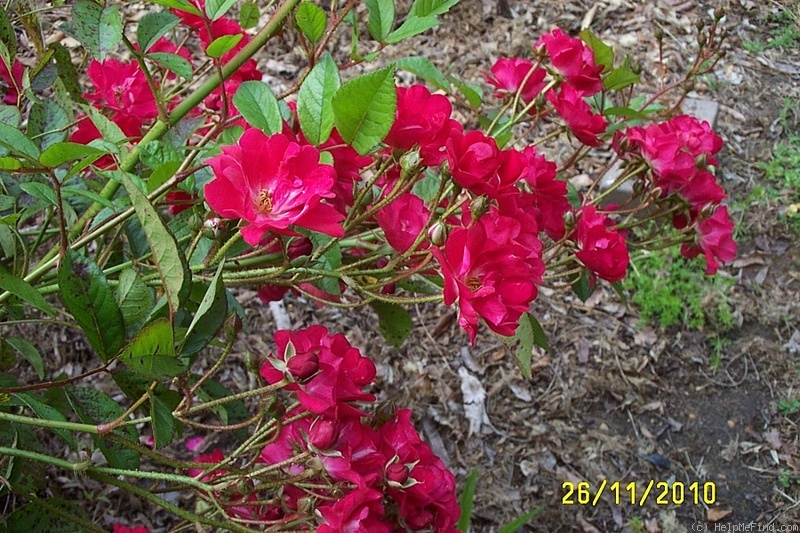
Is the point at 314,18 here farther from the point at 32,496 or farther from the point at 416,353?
the point at 416,353

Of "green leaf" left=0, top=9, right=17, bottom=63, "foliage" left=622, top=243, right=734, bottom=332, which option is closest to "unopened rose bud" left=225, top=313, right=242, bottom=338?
"green leaf" left=0, top=9, right=17, bottom=63

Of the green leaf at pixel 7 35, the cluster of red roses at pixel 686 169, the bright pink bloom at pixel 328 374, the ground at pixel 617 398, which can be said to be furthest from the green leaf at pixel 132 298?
the ground at pixel 617 398

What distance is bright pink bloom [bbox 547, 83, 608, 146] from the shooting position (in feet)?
3.22

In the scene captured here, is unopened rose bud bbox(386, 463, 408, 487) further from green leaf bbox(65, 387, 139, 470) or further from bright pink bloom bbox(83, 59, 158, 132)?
bright pink bloom bbox(83, 59, 158, 132)

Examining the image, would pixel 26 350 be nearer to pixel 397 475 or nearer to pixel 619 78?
pixel 397 475

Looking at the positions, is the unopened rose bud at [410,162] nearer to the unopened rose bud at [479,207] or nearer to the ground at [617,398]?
the unopened rose bud at [479,207]

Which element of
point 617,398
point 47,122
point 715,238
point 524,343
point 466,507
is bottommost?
point 617,398

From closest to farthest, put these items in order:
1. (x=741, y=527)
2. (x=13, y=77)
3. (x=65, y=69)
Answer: (x=13, y=77) → (x=65, y=69) → (x=741, y=527)

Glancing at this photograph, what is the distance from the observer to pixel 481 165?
2.29 ft

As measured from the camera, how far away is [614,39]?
2.66 metres

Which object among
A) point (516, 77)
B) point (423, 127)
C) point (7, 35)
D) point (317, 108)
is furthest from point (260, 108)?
point (516, 77)

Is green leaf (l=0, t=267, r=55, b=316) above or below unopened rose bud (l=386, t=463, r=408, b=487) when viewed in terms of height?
above

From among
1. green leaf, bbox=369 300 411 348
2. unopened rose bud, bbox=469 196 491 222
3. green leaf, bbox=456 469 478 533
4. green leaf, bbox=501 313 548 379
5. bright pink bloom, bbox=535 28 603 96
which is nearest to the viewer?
unopened rose bud, bbox=469 196 491 222

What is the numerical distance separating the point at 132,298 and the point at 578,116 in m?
0.62
